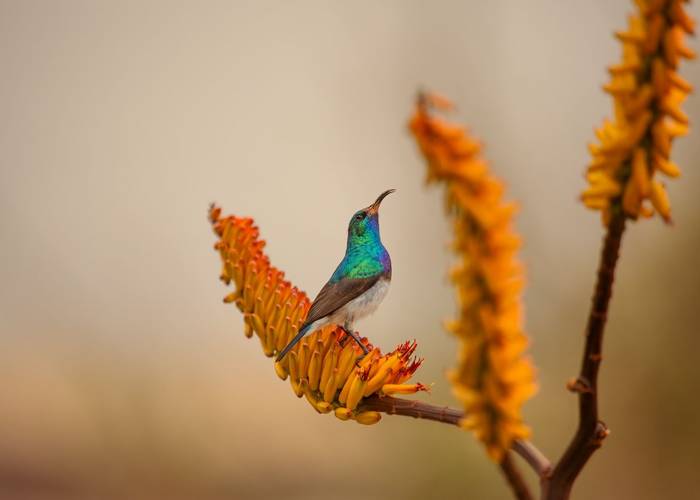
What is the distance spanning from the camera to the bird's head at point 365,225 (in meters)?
1.08

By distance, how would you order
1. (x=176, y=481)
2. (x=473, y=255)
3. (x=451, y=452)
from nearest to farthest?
(x=473, y=255) < (x=451, y=452) < (x=176, y=481)

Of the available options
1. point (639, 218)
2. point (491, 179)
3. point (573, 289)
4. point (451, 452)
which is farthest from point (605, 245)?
point (451, 452)

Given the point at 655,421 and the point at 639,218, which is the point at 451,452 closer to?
the point at 655,421

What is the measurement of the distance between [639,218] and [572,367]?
2857 millimetres

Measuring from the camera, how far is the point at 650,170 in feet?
1.80

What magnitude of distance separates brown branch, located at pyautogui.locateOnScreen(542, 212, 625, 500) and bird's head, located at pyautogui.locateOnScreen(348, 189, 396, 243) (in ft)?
1.53

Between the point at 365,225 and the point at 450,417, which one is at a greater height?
the point at 365,225

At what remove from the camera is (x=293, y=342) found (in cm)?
90

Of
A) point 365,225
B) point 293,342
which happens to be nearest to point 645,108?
point 293,342

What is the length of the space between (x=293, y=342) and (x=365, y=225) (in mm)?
235

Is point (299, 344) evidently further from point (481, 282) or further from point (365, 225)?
point (481, 282)

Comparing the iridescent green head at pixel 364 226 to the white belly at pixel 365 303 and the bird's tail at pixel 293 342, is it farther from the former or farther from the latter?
the bird's tail at pixel 293 342

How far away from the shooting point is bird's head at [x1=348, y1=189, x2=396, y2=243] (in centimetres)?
108

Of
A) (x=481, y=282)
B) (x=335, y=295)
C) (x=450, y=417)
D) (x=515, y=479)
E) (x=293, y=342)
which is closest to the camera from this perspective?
(x=481, y=282)
